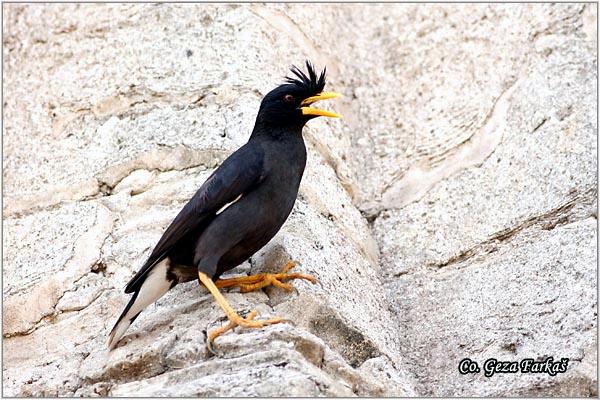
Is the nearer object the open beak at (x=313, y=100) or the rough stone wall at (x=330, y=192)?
the rough stone wall at (x=330, y=192)

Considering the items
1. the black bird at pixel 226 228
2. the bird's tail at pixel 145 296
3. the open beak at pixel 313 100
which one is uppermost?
the open beak at pixel 313 100

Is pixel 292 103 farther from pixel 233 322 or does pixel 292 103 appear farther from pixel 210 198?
pixel 233 322

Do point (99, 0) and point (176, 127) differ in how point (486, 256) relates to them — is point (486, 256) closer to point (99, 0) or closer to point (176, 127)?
point (176, 127)

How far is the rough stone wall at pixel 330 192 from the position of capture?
17.3ft

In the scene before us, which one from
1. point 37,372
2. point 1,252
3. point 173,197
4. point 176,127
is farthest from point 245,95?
point 37,372

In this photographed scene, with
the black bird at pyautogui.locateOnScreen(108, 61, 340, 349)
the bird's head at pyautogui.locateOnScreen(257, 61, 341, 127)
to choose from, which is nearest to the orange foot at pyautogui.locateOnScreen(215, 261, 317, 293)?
the black bird at pyautogui.locateOnScreen(108, 61, 340, 349)

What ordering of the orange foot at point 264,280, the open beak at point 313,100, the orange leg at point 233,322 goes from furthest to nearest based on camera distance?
the open beak at point 313,100 < the orange foot at point 264,280 < the orange leg at point 233,322

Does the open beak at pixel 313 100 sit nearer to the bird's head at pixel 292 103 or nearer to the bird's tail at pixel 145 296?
the bird's head at pixel 292 103

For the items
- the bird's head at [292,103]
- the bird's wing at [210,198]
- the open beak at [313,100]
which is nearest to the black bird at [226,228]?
the bird's wing at [210,198]

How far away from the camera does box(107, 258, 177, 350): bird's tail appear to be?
17.7 ft

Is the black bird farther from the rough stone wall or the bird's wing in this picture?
the rough stone wall

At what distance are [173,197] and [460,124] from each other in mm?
2189

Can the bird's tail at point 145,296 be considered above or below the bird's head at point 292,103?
below

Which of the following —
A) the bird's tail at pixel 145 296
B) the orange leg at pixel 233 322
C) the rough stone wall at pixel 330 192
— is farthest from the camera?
the bird's tail at pixel 145 296
